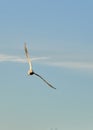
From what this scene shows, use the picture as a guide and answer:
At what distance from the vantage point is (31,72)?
141m

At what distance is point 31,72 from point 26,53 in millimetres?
15474

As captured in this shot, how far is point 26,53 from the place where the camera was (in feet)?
420

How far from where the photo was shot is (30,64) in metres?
135

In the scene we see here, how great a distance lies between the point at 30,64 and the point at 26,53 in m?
8.45

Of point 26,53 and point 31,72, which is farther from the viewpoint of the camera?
point 31,72

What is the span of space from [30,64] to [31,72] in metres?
7.06
